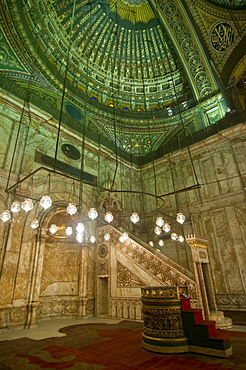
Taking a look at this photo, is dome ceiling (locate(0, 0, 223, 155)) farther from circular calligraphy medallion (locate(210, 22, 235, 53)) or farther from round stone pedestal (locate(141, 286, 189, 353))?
round stone pedestal (locate(141, 286, 189, 353))

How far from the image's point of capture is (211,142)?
11.0 meters

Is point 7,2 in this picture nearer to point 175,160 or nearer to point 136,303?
point 175,160

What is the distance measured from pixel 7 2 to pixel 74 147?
24.5ft

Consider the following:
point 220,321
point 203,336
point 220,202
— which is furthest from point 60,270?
point 220,202

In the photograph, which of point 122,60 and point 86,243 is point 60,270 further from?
point 122,60

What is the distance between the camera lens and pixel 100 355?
3.71 m

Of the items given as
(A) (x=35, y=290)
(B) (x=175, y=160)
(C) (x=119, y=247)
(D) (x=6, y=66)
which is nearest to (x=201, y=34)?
(B) (x=175, y=160)

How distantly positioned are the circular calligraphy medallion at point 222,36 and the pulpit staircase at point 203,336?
14.1 meters

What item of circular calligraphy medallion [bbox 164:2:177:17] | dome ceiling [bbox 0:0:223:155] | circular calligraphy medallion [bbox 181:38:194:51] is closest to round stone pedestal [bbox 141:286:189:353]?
dome ceiling [bbox 0:0:223:155]

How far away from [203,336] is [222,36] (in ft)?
48.6

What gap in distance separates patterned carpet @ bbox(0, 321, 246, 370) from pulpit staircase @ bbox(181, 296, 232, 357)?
11cm

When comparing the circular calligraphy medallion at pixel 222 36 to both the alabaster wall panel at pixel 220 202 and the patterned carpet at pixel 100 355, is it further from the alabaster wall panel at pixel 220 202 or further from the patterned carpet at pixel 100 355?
the patterned carpet at pixel 100 355

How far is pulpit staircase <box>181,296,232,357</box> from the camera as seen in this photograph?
133 inches

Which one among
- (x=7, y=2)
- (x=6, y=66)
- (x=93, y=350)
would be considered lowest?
(x=93, y=350)
